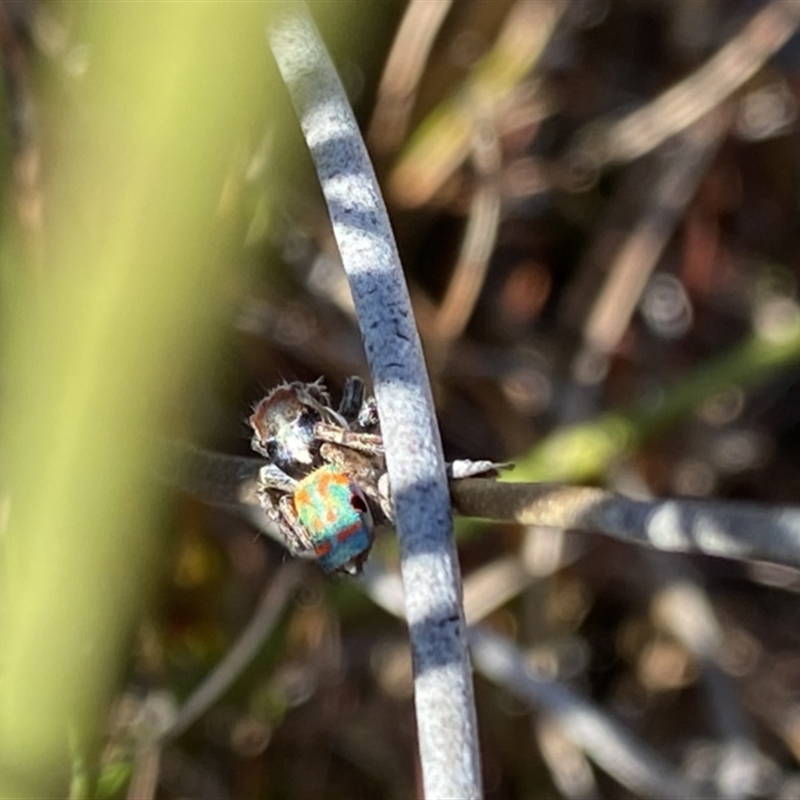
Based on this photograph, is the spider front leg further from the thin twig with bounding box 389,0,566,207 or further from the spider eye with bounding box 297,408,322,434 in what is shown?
the thin twig with bounding box 389,0,566,207

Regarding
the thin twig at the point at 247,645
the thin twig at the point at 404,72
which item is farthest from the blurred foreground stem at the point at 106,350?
the thin twig at the point at 404,72

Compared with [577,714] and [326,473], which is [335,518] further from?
[577,714]

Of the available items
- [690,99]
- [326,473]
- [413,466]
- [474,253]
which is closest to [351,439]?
[326,473]

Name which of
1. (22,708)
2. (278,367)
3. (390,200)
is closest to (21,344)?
(22,708)

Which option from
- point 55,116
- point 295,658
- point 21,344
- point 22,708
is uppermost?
point 55,116

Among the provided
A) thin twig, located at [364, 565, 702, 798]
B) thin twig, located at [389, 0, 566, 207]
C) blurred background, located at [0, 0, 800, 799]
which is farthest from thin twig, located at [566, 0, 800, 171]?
thin twig, located at [364, 565, 702, 798]

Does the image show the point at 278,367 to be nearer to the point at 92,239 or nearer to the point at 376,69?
the point at 376,69

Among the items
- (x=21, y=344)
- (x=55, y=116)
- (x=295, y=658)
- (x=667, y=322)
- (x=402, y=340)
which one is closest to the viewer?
(x=402, y=340)
